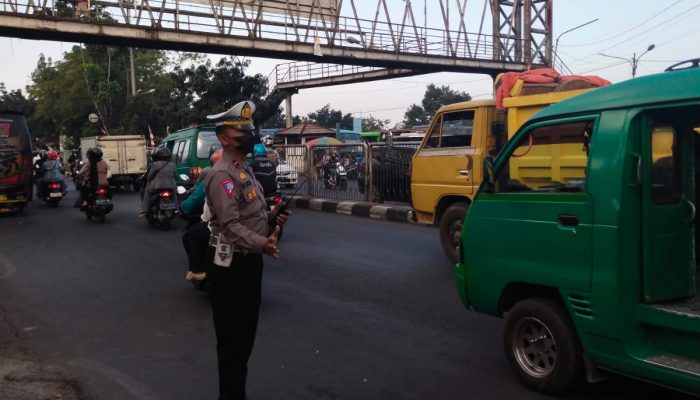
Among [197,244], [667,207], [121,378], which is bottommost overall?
[121,378]

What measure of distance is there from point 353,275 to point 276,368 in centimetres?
326

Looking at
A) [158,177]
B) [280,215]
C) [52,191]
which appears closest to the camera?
[280,215]

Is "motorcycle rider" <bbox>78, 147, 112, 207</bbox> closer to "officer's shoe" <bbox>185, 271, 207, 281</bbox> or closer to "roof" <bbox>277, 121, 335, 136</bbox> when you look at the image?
"officer's shoe" <bbox>185, 271, 207, 281</bbox>

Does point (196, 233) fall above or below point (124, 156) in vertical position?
below

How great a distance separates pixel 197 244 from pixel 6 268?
3821mm

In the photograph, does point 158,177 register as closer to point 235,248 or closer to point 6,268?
point 6,268

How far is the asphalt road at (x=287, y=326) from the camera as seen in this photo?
13.5ft

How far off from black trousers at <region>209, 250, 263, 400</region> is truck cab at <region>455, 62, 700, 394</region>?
5.56 ft

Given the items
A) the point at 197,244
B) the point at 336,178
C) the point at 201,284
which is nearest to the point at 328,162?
the point at 336,178

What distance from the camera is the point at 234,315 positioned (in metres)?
3.44

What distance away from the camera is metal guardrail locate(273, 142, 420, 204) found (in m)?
13.5

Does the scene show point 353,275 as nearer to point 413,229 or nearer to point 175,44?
point 413,229

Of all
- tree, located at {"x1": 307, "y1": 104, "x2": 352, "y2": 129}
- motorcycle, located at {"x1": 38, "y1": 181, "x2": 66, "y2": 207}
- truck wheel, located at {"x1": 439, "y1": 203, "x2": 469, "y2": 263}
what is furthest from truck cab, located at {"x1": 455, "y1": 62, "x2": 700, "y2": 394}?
tree, located at {"x1": 307, "y1": 104, "x2": 352, "y2": 129}

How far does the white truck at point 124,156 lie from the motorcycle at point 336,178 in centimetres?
1033
